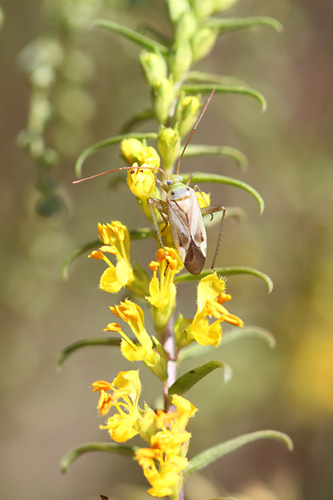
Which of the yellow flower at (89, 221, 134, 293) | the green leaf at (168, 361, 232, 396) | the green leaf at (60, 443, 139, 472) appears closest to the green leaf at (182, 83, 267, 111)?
the yellow flower at (89, 221, 134, 293)

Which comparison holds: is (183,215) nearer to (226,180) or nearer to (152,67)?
(226,180)

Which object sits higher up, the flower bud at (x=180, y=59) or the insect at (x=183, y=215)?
the flower bud at (x=180, y=59)

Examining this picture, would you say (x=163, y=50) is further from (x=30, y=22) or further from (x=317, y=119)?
(x=317, y=119)

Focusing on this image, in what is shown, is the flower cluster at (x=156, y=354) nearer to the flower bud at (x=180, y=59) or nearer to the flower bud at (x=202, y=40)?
the flower bud at (x=180, y=59)

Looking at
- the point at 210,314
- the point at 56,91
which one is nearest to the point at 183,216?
the point at 210,314

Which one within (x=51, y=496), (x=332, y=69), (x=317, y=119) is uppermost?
(x=332, y=69)

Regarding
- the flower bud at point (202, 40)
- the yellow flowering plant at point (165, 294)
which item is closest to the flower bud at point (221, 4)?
the yellow flowering plant at point (165, 294)

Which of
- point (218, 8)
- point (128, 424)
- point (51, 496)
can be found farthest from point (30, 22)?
point (51, 496)
